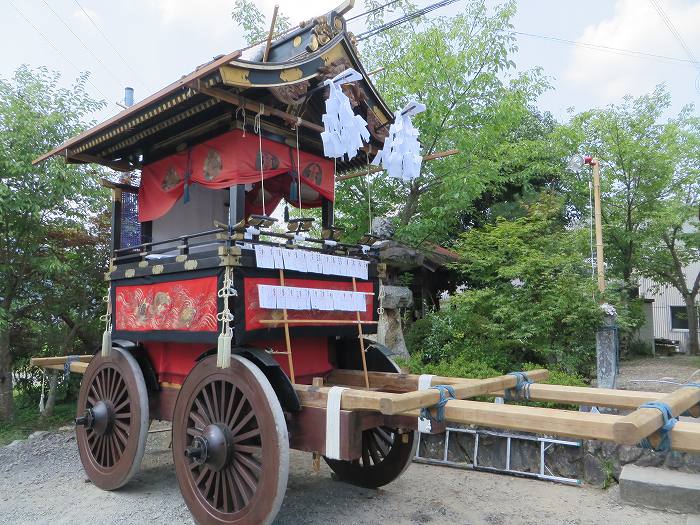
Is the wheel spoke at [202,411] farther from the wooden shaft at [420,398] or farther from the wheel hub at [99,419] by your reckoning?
the wooden shaft at [420,398]

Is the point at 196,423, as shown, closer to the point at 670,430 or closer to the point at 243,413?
the point at 243,413

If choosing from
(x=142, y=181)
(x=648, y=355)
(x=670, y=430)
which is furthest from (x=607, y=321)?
(x=648, y=355)

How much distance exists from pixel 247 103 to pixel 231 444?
116 inches

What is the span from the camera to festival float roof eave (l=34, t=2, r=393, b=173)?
14.3 feet

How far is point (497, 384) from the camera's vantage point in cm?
395

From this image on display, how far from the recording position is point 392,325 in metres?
9.51

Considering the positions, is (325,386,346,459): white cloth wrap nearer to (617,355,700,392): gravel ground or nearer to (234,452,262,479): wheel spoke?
(234,452,262,479): wheel spoke

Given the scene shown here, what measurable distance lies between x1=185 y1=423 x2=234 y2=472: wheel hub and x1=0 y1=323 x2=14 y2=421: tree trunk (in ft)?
20.8

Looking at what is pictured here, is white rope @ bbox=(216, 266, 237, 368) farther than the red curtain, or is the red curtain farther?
the red curtain

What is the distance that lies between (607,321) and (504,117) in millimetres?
4609

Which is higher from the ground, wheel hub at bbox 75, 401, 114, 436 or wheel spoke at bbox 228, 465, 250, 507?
wheel hub at bbox 75, 401, 114, 436

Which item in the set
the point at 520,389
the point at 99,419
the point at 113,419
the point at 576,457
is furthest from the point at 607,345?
the point at 99,419

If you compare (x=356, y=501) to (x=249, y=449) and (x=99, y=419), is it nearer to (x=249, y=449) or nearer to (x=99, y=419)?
(x=249, y=449)

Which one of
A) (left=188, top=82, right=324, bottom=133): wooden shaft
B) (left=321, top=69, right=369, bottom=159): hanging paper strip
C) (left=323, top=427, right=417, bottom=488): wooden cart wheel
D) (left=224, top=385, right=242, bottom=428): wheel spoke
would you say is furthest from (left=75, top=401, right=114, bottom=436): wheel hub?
(left=321, top=69, right=369, bottom=159): hanging paper strip
